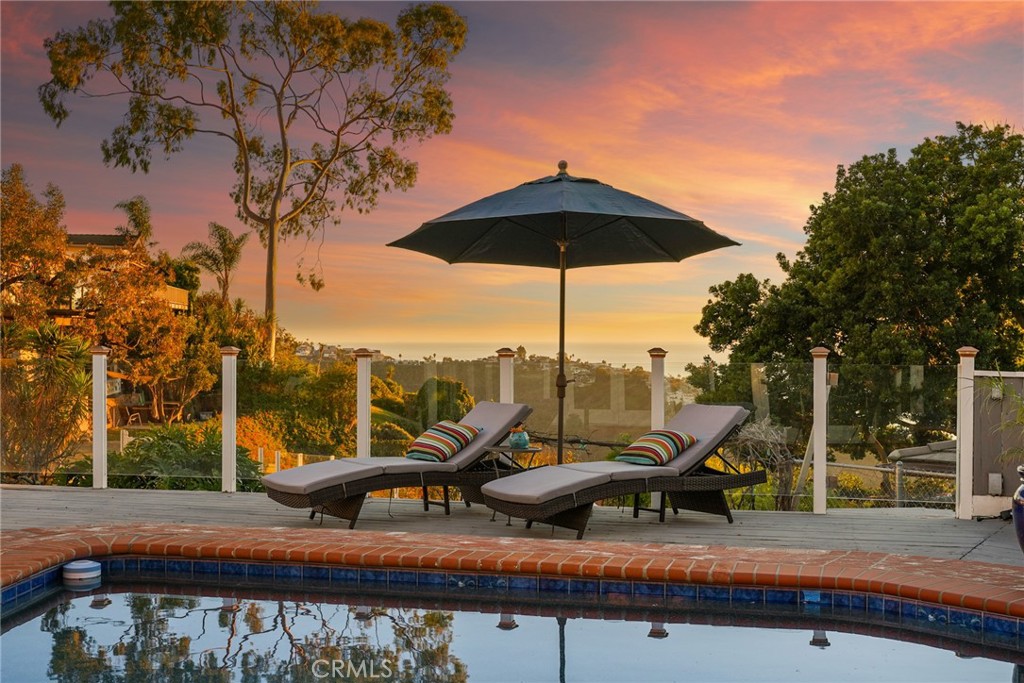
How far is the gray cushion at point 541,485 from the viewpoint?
601 cm

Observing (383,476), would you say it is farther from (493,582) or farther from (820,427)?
(820,427)

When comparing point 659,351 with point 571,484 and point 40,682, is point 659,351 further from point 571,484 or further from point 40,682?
point 40,682

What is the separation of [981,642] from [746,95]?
15.8 meters

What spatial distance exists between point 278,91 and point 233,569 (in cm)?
2506

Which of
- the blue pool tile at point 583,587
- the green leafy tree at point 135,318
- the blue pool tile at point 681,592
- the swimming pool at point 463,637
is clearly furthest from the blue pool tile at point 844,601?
the green leafy tree at point 135,318

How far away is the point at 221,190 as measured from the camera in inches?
1141

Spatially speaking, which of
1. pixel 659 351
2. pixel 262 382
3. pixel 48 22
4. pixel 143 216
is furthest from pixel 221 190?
pixel 659 351

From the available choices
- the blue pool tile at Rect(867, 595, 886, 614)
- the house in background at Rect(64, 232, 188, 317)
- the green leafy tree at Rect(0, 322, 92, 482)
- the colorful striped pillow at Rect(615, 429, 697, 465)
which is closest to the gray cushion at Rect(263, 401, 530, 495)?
the colorful striped pillow at Rect(615, 429, 697, 465)

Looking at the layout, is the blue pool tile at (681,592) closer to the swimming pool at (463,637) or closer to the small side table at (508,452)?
the swimming pool at (463,637)

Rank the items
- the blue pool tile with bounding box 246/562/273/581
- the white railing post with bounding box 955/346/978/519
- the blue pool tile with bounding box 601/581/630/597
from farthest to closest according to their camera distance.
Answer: the white railing post with bounding box 955/346/978/519
the blue pool tile with bounding box 246/562/273/581
the blue pool tile with bounding box 601/581/630/597

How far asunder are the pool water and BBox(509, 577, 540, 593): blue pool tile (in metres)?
0.18

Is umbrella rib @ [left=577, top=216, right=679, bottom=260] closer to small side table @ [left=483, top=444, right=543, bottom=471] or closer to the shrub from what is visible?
small side table @ [left=483, top=444, right=543, bottom=471]

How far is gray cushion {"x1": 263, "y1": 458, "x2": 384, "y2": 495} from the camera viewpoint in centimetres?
647

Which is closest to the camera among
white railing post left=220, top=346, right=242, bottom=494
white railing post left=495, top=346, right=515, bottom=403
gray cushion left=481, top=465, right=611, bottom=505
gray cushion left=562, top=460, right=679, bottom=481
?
gray cushion left=481, top=465, right=611, bottom=505
